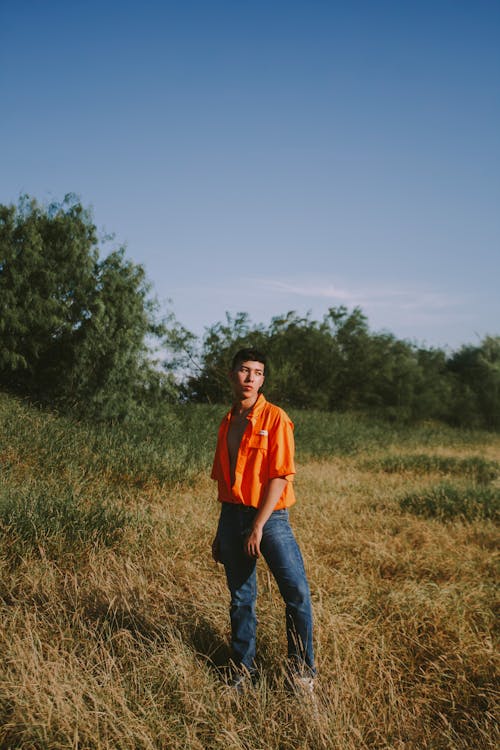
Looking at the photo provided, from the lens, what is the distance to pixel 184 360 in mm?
25828

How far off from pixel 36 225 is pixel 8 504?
38.9 ft

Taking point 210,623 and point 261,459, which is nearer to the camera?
point 261,459

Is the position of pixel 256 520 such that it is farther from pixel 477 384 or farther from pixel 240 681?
pixel 477 384

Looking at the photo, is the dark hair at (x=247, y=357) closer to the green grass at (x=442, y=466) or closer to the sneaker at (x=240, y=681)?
the sneaker at (x=240, y=681)

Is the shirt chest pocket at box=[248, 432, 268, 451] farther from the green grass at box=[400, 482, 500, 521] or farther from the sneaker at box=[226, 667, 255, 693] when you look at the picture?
the green grass at box=[400, 482, 500, 521]

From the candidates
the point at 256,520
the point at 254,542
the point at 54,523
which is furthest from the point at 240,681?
the point at 54,523

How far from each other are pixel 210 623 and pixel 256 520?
1418 millimetres

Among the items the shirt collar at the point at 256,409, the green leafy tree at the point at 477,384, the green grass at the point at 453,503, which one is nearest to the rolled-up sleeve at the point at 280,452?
the shirt collar at the point at 256,409

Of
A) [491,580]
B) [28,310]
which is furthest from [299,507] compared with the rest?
[28,310]

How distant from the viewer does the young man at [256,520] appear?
2.55m

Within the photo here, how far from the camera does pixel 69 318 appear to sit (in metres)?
13.9

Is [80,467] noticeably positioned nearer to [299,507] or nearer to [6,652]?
[299,507]

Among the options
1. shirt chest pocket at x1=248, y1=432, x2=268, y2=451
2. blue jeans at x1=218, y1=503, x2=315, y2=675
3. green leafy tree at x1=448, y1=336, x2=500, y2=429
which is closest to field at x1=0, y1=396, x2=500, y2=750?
blue jeans at x1=218, y1=503, x2=315, y2=675

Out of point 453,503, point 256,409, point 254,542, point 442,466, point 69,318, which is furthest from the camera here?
point 69,318
